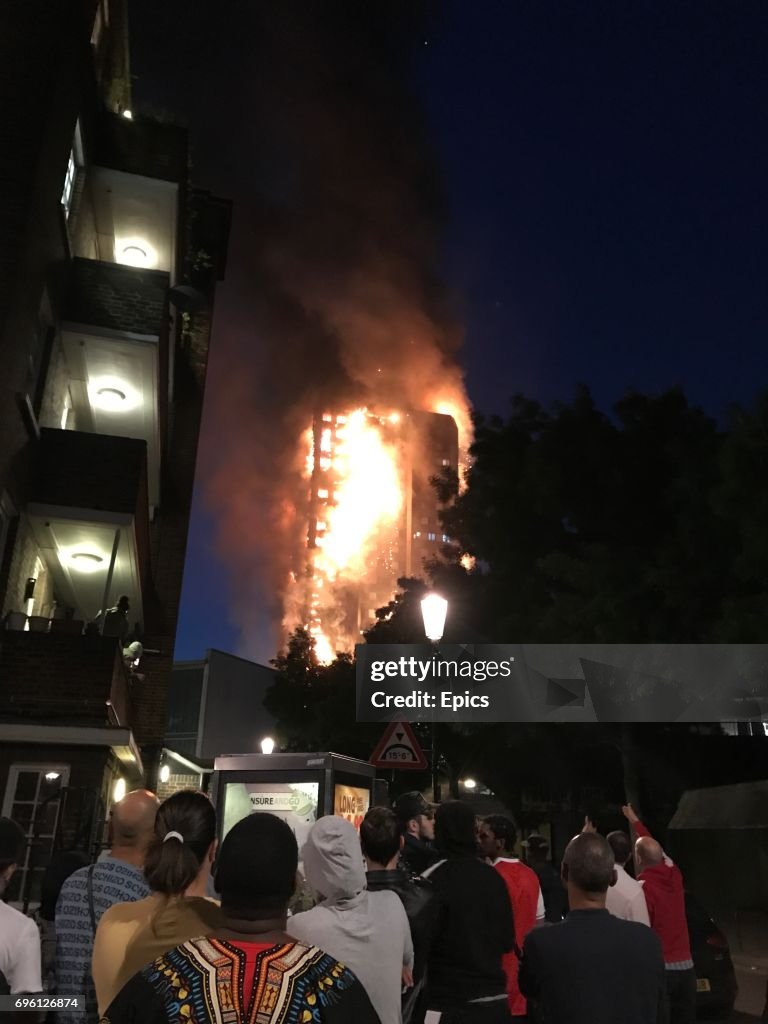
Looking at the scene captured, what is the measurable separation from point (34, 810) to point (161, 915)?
9461 millimetres

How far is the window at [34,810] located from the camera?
1094 cm

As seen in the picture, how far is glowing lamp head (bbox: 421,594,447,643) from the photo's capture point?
412 inches

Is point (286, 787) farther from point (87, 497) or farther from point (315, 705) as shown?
point (315, 705)

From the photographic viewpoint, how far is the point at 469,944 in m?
4.49

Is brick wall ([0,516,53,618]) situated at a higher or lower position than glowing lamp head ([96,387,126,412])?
lower

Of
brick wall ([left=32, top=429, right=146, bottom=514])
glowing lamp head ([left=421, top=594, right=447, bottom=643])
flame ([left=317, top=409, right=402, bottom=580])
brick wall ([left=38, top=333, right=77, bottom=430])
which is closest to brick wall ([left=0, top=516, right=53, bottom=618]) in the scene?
brick wall ([left=32, top=429, right=146, bottom=514])

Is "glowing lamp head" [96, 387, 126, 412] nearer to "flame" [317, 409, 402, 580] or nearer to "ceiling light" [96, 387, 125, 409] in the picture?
"ceiling light" [96, 387, 125, 409]

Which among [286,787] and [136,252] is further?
[136,252]

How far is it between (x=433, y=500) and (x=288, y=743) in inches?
2824

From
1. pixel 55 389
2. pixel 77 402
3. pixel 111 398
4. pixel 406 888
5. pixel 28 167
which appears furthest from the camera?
pixel 77 402

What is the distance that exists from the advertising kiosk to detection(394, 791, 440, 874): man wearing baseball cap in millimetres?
2549

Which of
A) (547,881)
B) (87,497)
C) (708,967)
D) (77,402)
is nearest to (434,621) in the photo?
(547,881)

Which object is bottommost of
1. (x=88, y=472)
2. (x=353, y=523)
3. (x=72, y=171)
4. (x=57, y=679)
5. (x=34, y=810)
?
(x=34, y=810)

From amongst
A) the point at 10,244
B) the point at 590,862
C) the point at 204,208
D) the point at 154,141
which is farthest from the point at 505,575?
the point at 590,862
